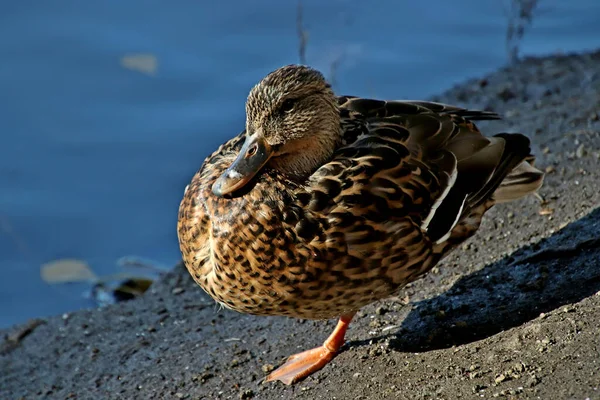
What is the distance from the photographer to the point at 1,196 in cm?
775

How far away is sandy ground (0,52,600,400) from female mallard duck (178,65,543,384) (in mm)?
343

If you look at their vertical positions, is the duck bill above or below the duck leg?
above

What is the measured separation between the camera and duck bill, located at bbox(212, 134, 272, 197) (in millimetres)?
4023

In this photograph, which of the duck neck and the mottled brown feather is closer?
the mottled brown feather

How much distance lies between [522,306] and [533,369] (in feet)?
2.62

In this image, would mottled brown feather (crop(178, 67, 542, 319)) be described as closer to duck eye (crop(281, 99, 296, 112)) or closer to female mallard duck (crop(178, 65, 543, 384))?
female mallard duck (crop(178, 65, 543, 384))

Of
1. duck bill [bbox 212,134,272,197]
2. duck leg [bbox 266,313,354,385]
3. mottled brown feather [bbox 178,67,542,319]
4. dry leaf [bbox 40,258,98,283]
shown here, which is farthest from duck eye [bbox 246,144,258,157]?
dry leaf [bbox 40,258,98,283]

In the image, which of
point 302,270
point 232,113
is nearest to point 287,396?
point 302,270

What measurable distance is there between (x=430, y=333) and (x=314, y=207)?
101cm

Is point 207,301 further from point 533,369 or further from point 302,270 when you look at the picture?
point 533,369

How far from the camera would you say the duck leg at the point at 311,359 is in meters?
4.58

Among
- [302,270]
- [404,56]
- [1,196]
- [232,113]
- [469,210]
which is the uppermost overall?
[1,196]

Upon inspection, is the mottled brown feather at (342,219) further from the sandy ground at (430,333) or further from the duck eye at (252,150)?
the sandy ground at (430,333)

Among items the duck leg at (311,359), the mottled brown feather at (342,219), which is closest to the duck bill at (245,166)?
the mottled brown feather at (342,219)
